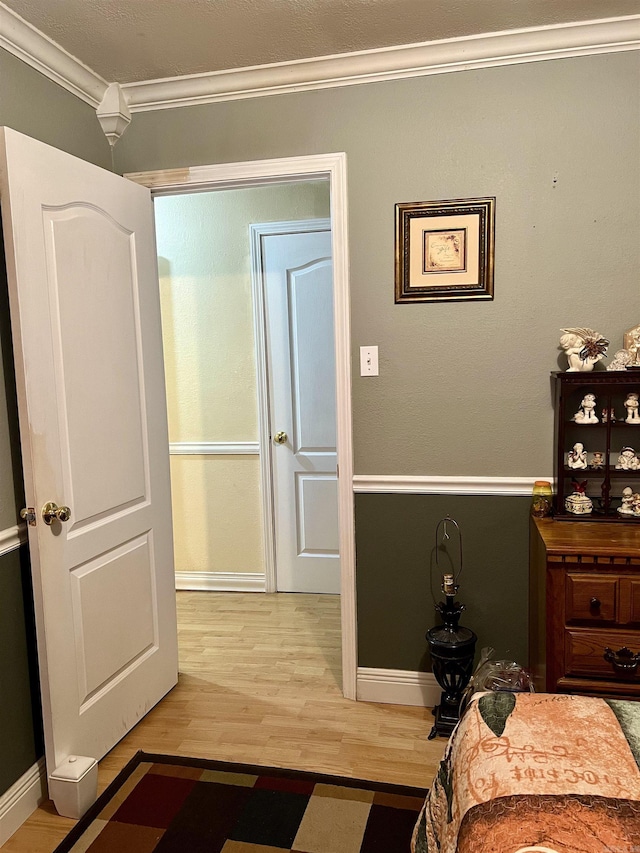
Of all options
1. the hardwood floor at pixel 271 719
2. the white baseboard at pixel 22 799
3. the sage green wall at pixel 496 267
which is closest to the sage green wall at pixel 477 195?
the sage green wall at pixel 496 267

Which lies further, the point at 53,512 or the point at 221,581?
the point at 221,581

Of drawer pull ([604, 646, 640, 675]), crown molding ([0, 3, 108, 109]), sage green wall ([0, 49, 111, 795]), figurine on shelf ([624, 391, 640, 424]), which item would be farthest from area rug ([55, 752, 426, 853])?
crown molding ([0, 3, 108, 109])

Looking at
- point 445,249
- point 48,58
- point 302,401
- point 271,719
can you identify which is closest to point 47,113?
point 48,58

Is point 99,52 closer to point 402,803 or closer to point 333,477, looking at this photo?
point 333,477

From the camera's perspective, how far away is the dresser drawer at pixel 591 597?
6.40ft

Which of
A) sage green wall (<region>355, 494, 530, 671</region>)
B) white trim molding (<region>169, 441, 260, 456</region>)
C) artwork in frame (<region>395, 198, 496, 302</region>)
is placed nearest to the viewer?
artwork in frame (<region>395, 198, 496, 302</region>)

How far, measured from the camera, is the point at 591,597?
1.96 meters

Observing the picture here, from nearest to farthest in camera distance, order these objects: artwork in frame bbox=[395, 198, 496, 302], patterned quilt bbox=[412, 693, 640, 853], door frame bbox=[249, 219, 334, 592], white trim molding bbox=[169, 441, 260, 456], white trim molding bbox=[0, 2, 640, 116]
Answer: patterned quilt bbox=[412, 693, 640, 853]
white trim molding bbox=[0, 2, 640, 116]
artwork in frame bbox=[395, 198, 496, 302]
door frame bbox=[249, 219, 334, 592]
white trim molding bbox=[169, 441, 260, 456]

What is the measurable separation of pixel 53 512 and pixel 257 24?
1671mm

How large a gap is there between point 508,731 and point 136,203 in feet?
7.07

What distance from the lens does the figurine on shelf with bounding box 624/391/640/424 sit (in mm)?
2170

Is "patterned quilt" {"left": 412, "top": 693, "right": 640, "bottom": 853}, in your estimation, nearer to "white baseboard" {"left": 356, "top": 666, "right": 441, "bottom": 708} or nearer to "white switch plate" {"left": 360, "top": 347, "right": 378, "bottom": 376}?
"white baseboard" {"left": 356, "top": 666, "right": 441, "bottom": 708}

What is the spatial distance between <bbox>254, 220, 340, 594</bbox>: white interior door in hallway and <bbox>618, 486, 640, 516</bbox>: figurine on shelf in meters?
1.67

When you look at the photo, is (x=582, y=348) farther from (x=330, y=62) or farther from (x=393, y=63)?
(x=330, y=62)
